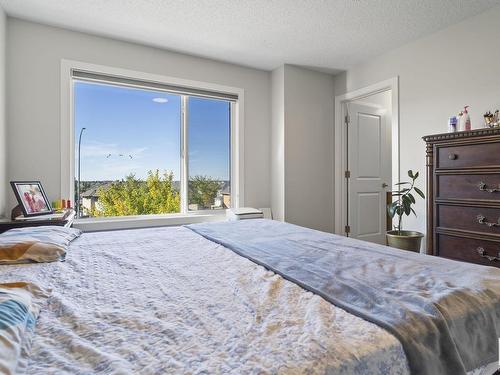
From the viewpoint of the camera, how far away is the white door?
4.18m

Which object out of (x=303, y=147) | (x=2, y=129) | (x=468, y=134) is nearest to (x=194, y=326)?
(x=468, y=134)

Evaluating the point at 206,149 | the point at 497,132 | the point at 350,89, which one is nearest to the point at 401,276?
the point at 497,132

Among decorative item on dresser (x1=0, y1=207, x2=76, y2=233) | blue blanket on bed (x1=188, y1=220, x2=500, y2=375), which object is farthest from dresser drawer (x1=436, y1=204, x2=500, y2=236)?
decorative item on dresser (x1=0, y1=207, x2=76, y2=233)

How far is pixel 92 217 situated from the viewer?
3.24m

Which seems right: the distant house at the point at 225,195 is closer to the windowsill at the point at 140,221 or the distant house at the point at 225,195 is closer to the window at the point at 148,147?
the window at the point at 148,147

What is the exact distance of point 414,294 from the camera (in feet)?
2.99

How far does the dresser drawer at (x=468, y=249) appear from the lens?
2080 mm

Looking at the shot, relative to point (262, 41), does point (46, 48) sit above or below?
below

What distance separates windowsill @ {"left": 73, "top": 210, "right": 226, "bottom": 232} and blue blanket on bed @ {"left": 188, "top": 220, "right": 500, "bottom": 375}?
2.16m

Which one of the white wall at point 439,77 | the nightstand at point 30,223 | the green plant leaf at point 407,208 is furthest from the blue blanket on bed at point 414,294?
the white wall at point 439,77

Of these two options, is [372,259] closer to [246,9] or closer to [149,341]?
[149,341]

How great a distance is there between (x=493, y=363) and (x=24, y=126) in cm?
355

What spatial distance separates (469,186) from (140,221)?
305 centimetres

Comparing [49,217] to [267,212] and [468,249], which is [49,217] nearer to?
[267,212]
